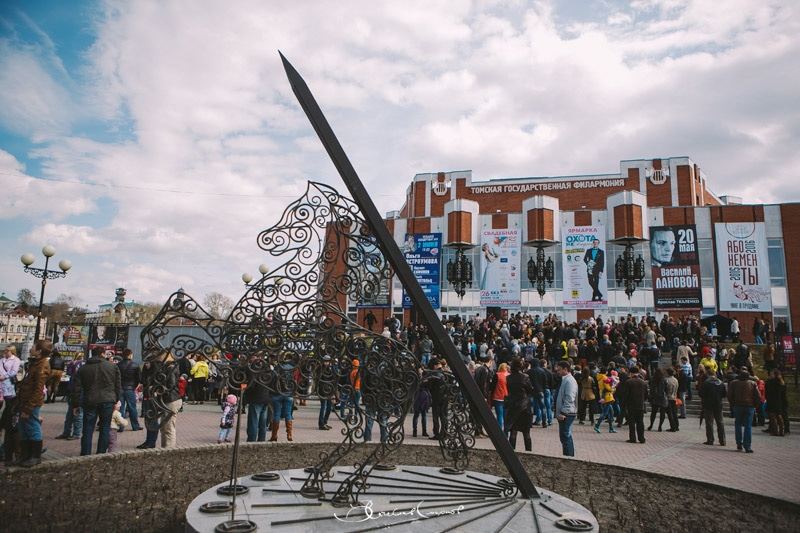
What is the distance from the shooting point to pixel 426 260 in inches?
1459

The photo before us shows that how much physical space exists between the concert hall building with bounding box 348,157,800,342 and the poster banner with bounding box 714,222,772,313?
0.07m

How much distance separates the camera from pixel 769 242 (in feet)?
113

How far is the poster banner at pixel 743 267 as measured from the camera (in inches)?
1305

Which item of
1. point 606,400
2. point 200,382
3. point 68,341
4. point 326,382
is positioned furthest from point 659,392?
point 68,341

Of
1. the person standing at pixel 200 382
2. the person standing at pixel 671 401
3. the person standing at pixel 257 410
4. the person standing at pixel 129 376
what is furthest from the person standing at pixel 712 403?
the person standing at pixel 200 382

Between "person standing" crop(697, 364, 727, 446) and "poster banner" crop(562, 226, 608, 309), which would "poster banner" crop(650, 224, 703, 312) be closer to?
"poster banner" crop(562, 226, 608, 309)

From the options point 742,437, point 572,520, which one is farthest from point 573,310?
point 572,520

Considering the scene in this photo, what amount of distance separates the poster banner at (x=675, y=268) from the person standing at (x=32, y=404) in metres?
36.2

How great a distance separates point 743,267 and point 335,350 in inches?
1475

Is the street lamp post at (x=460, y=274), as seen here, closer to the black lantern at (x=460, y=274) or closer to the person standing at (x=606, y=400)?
the black lantern at (x=460, y=274)

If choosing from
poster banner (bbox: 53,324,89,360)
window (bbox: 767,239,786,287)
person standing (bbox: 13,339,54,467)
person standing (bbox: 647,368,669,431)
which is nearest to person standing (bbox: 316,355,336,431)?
person standing (bbox: 13,339,54,467)

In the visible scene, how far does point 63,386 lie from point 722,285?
1464 inches

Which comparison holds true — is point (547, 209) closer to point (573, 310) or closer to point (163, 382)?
point (573, 310)

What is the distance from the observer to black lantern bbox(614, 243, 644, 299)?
35250mm
